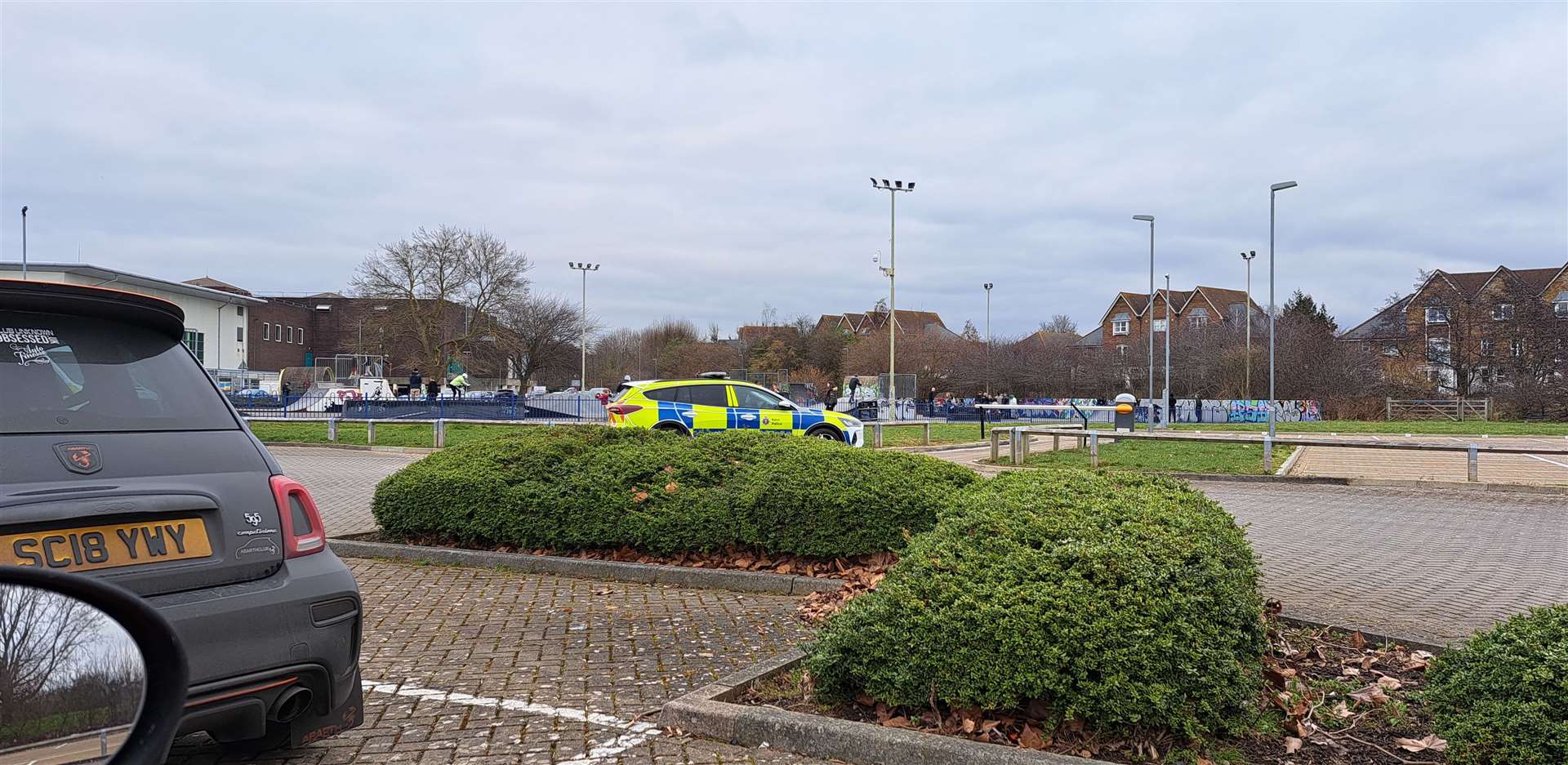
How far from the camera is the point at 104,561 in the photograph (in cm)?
305

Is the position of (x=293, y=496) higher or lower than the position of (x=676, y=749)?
higher

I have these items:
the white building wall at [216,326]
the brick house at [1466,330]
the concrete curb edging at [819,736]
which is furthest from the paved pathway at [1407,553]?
the white building wall at [216,326]


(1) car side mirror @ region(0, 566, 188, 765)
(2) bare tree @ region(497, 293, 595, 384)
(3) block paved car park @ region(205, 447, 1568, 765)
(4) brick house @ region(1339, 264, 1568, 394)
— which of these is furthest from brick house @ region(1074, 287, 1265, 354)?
(1) car side mirror @ region(0, 566, 188, 765)

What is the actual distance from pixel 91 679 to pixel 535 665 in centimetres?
360

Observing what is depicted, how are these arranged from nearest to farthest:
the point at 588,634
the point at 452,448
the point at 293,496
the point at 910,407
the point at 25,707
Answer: the point at 25,707, the point at 293,496, the point at 588,634, the point at 452,448, the point at 910,407

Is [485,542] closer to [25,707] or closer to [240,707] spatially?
[240,707]

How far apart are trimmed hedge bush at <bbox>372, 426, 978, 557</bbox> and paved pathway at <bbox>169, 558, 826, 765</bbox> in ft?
1.64

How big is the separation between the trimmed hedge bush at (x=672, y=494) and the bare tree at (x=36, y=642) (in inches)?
226

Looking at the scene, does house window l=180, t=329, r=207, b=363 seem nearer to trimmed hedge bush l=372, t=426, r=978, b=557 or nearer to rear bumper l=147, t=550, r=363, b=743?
trimmed hedge bush l=372, t=426, r=978, b=557

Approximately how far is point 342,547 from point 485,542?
46.8 inches

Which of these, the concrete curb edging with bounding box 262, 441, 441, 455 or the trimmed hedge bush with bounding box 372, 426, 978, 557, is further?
the concrete curb edging with bounding box 262, 441, 441, 455

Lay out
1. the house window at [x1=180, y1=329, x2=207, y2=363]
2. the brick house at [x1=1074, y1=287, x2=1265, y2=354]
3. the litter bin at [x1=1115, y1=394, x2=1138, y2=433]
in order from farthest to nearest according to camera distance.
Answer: the brick house at [x1=1074, y1=287, x2=1265, y2=354] < the house window at [x1=180, y1=329, x2=207, y2=363] < the litter bin at [x1=1115, y1=394, x2=1138, y2=433]

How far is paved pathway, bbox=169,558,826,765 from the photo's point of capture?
4160mm

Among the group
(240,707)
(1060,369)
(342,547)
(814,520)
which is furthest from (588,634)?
(1060,369)
